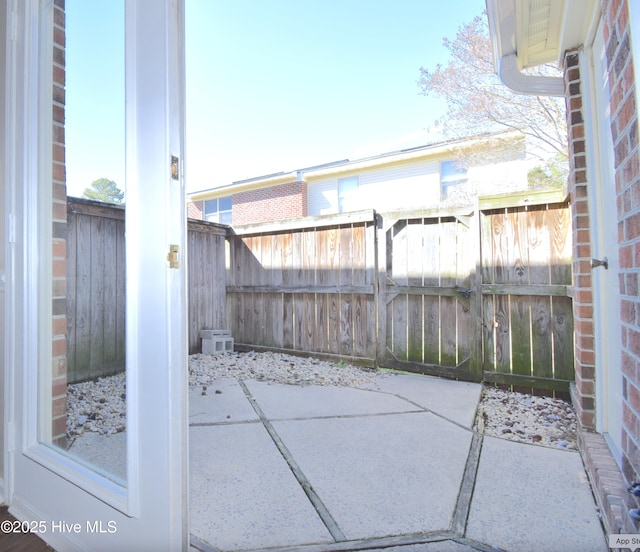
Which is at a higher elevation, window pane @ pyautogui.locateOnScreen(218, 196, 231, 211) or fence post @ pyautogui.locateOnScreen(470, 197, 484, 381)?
window pane @ pyautogui.locateOnScreen(218, 196, 231, 211)

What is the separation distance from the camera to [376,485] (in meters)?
1.64

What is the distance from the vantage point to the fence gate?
3.41 metres

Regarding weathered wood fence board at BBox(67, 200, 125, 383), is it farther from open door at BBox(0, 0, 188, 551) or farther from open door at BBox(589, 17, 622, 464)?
open door at BBox(589, 17, 622, 464)

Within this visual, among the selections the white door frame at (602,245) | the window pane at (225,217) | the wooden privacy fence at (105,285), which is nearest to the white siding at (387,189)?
the window pane at (225,217)

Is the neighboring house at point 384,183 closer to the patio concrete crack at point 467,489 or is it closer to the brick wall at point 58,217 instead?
the patio concrete crack at point 467,489

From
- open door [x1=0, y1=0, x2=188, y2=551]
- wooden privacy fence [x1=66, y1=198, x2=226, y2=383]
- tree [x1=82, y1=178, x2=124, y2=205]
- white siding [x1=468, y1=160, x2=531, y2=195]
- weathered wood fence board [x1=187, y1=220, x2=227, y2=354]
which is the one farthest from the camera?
white siding [x1=468, y1=160, x2=531, y2=195]

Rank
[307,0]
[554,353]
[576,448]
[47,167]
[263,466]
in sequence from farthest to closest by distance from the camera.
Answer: [307,0] < [554,353] < [576,448] < [263,466] < [47,167]

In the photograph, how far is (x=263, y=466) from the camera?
1813 mm

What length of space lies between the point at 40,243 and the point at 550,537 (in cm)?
209

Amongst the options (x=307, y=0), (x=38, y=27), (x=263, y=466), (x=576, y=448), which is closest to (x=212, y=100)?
(x=307, y=0)

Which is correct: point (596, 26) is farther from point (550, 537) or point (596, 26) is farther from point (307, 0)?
point (307, 0)

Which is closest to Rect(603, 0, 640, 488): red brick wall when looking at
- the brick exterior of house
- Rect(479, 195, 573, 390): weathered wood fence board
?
the brick exterior of house

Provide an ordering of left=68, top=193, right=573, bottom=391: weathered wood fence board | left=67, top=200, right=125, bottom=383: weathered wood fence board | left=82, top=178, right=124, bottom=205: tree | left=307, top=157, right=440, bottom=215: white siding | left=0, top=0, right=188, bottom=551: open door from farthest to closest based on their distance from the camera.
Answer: left=307, top=157, right=440, bottom=215: white siding → left=68, top=193, right=573, bottom=391: weathered wood fence board → left=67, top=200, right=125, bottom=383: weathered wood fence board → left=82, top=178, right=124, bottom=205: tree → left=0, top=0, right=188, bottom=551: open door

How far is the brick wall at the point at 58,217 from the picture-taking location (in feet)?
4.67
